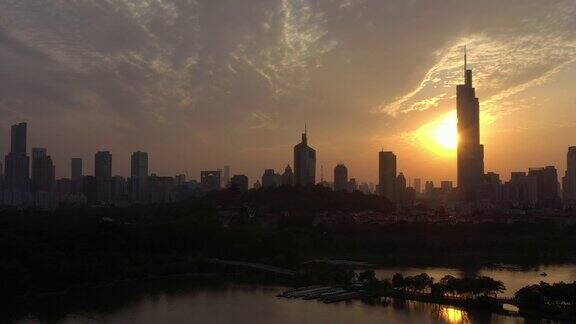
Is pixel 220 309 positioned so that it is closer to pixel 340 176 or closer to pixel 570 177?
pixel 340 176

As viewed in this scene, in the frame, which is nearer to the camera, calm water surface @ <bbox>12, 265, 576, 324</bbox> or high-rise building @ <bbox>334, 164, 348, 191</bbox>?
calm water surface @ <bbox>12, 265, 576, 324</bbox>

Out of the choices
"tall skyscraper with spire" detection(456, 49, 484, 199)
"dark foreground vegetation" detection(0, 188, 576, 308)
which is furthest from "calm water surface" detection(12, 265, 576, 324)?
"tall skyscraper with spire" detection(456, 49, 484, 199)

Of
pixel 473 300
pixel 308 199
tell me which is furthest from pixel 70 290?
pixel 308 199

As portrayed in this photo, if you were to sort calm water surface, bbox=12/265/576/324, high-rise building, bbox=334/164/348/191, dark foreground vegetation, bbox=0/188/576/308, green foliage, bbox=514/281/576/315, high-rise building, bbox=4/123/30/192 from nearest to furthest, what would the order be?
green foliage, bbox=514/281/576/315 → calm water surface, bbox=12/265/576/324 → dark foreground vegetation, bbox=0/188/576/308 → high-rise building, bbox=4/123/30/192 → high-rise building, bbox=334/164/348/191

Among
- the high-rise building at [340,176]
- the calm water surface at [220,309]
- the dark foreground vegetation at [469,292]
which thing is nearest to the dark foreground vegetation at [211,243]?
the calm water surface at [220,309]

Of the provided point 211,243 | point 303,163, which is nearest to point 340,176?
point 303,163

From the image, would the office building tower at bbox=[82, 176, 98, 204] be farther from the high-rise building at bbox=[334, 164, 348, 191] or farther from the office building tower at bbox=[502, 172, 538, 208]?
the office building tower at bbox=[502, 172, 538, 208]
